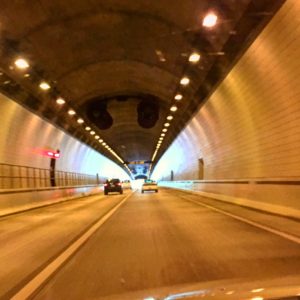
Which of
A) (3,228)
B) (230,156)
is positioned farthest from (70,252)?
(230,156)

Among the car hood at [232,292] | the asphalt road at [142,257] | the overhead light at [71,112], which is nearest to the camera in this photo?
the car hood at [232,292]

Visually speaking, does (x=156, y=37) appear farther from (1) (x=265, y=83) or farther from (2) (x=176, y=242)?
(2) (x=176, y=242)

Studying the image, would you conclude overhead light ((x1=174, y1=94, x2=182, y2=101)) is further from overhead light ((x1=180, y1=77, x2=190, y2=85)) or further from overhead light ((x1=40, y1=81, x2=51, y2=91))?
overhead light ((x1=40, y1=81, x2=51, y2=91))

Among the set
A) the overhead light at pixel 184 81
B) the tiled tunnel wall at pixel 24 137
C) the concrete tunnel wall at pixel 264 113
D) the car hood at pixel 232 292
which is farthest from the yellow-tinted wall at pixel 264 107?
the car hood at pixel 232 292

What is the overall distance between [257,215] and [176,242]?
23.5 ft

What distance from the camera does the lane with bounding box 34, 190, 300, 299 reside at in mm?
7047

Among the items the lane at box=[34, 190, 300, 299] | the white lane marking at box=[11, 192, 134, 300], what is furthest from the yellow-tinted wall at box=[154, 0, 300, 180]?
the white lane marking at box=[11, 192, 134, 300]

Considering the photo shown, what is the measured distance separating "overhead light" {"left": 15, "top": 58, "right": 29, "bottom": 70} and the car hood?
17.1 metres

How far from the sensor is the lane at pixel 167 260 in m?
7.05

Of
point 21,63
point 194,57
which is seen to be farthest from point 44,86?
point 194,57

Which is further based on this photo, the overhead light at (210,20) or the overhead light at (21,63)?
the overhead light at (21,63)

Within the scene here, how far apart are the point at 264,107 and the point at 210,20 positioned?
16.1 ft

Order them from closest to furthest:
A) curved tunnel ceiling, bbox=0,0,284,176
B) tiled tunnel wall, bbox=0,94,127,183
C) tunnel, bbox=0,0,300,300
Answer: tunnel, bbox=0,0,300,300
curved tunnel ceiling, bbox=0,0,284,176
tiled tunnel wall, bbox=0,94,127,183

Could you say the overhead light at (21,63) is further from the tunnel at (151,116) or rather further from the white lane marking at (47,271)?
the white lane marking at (47,271)
